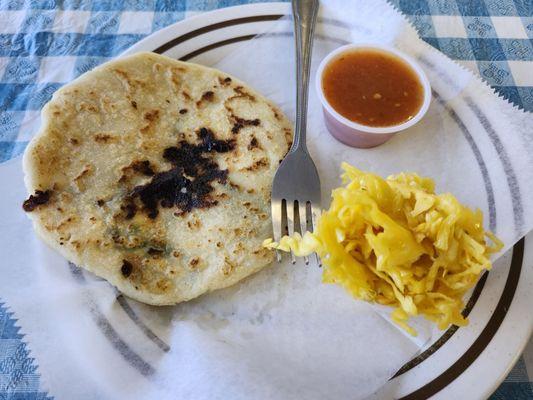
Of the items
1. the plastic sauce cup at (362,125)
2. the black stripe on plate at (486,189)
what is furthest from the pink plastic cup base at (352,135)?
the black stripe on plate at (486,189)

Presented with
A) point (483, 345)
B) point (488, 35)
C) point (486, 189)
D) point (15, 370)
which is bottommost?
point (15, 370)

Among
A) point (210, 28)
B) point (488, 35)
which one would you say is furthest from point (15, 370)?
point (488, 35)

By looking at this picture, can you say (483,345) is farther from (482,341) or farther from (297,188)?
(297,188)

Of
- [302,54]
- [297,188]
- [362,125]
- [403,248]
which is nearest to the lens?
[403,248]

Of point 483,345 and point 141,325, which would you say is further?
point 141,325

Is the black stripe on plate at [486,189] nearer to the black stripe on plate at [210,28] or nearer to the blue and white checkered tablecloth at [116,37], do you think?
the black stripe on plate at [210,28]

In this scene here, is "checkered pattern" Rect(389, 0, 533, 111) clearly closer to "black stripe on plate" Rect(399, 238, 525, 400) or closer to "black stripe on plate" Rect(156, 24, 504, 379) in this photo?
"black stripe on plate" Rect(156, 24, 504, 379)

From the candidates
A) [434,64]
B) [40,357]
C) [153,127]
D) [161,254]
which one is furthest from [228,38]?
[40,357]
